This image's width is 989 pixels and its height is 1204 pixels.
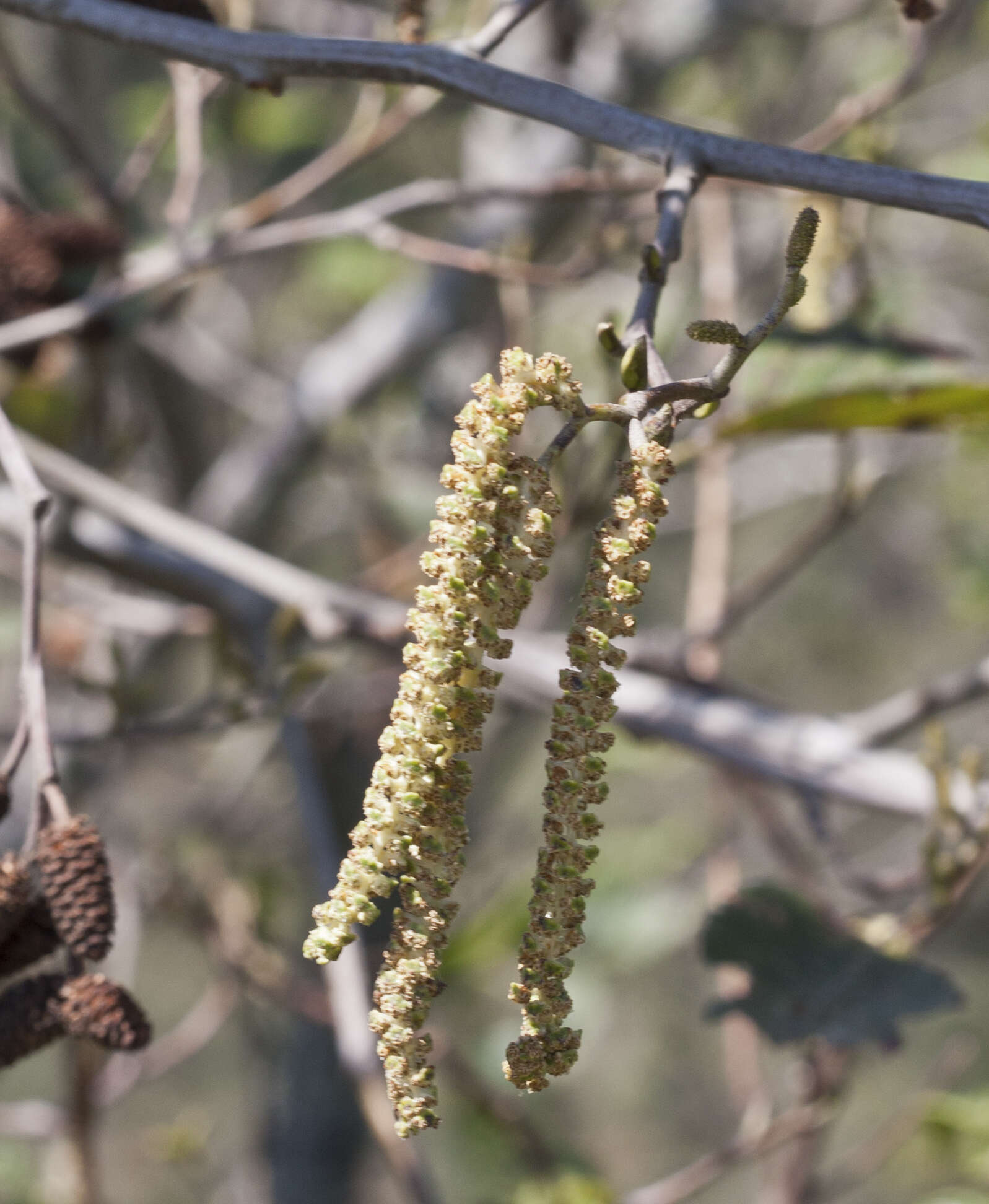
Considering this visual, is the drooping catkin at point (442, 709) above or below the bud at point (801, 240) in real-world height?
below

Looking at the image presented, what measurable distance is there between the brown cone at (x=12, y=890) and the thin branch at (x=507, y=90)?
47cm

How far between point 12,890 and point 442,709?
33cm

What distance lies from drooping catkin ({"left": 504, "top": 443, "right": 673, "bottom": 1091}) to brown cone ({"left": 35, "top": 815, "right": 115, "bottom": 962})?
26 centimetres

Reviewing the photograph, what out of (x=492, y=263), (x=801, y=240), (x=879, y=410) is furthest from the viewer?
(x=492, y=263)

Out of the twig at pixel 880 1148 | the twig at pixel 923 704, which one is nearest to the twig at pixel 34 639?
the twig at pixel 923 704

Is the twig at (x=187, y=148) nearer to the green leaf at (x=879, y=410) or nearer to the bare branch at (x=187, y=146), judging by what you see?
the bare branch at (x=187, y=146)

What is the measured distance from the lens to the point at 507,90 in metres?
0.63

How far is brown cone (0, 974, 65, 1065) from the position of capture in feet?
2.21

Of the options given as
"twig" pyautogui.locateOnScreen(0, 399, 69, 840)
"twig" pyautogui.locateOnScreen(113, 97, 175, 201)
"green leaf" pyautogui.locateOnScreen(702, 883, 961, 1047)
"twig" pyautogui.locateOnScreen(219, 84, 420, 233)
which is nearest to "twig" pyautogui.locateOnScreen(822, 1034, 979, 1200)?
"green leaf" pyautogui.locateOnScreen(702, 883, 961, 1047)

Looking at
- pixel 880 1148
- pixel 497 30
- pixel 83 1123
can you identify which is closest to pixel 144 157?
pixel 497 30

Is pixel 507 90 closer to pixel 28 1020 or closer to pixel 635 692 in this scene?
pixel 28 1020

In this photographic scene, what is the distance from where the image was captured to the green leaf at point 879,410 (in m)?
1.02

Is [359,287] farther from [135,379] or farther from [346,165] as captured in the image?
[346,165]

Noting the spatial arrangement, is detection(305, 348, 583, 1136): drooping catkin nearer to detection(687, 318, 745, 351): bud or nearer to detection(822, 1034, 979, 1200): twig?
detection(687, 318, 745, 351): bud
